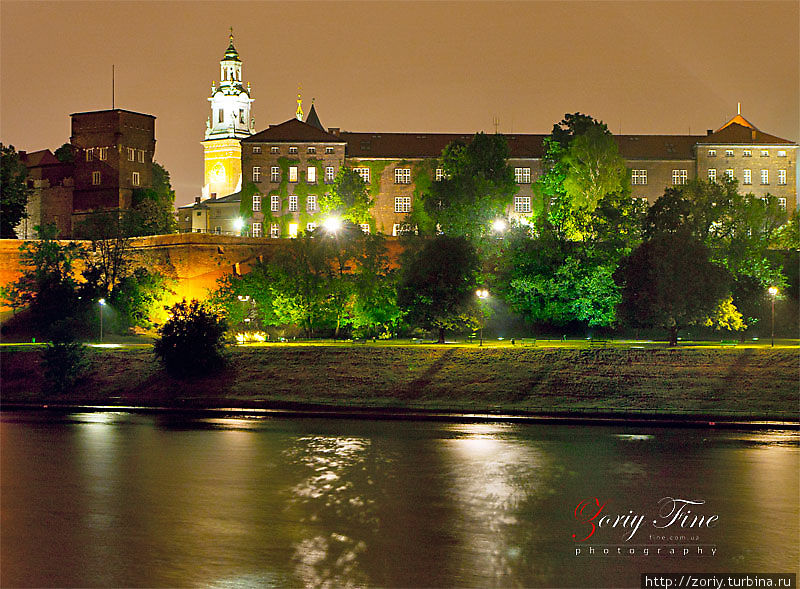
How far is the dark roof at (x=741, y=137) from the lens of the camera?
78062 mm

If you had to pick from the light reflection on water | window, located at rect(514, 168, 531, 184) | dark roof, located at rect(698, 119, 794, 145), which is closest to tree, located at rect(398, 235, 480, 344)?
the light reflection on water

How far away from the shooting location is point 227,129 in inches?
4670

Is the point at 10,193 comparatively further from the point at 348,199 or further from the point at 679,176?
the point at 679,176

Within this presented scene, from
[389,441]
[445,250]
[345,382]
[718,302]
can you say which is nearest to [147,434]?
[389,441]

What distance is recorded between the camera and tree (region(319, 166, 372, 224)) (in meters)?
67.6

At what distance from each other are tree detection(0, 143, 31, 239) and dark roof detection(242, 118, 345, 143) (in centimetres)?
1899

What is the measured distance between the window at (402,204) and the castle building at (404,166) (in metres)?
0.08

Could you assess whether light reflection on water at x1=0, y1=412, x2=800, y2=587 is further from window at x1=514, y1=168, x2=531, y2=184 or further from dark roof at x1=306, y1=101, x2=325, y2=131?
dark roof at x1=306, y1=101, x2=325, y2=131

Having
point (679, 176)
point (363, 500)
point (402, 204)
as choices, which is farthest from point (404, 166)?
point (363, 500)

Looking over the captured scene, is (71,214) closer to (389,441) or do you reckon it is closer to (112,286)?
(112,286)

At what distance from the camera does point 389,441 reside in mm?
23391

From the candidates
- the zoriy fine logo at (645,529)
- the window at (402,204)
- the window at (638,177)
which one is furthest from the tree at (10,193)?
the zoriy fine logo at (645,529)

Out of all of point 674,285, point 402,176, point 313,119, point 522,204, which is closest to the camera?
point 674,285

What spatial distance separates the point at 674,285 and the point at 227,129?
86862mm
